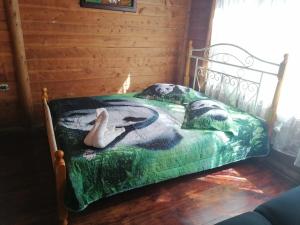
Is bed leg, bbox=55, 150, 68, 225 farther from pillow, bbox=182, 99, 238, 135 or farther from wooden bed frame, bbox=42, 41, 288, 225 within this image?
pillow, bbox=182, 99, 238, 135

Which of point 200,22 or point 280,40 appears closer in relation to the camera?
point 280,40

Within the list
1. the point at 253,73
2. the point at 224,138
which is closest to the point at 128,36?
the point at 253,73

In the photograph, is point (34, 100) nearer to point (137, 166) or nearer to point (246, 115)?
point (137, 166)

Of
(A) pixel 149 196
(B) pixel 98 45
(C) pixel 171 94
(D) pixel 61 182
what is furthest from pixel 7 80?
(A) pixel 149 196

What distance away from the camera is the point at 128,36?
137 inches

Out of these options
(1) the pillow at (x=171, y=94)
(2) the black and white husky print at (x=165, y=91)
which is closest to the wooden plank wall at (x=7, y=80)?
(1) the pillow at (x=171, y=94)

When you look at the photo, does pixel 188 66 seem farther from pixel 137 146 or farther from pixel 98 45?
pixel 137 146

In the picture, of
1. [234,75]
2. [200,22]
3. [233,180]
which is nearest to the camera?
[233,180]

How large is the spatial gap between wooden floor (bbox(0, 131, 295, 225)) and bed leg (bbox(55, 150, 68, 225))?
121mm

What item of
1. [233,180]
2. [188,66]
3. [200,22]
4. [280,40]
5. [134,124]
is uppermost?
[200,22]

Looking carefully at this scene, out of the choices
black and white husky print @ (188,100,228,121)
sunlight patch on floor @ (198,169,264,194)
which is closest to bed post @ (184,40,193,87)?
black and white husky print @ (188,100,228,121)

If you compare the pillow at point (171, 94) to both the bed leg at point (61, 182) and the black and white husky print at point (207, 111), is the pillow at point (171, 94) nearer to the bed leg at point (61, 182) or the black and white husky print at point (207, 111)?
the black and white husky print at point (207, 111)

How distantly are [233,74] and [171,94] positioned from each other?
80 cm

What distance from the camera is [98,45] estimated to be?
3.32 meters
